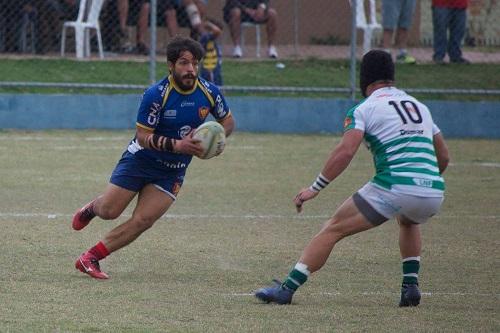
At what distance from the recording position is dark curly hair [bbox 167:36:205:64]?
7793 millimetres

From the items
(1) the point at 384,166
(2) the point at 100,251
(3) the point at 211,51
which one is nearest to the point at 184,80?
(2) the point at 100,251

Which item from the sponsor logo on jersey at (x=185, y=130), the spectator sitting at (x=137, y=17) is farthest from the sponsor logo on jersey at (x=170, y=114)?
the spectator sitting at (x=137, y=17)

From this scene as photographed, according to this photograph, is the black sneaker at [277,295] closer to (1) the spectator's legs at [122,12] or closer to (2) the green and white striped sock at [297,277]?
(2) the green and white striped sock at [297,277]

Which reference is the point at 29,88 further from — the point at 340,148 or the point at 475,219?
the point at 340,148

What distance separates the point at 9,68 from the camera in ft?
58.7

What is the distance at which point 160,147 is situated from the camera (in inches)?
302

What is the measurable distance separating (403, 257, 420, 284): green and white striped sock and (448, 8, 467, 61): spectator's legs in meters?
11.5

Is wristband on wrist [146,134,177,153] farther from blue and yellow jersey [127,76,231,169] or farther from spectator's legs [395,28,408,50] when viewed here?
spectator's legs [395,28,408,50]

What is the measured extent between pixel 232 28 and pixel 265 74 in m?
0.92

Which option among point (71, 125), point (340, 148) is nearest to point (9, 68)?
point (71, 125)

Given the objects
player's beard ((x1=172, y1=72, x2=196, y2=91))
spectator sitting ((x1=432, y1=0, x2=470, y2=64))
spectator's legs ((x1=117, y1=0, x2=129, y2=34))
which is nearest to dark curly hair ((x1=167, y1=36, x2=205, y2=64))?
player's beard ((x1=172, y1=72, x2=196, y2=91))

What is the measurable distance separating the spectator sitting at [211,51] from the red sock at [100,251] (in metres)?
9.65

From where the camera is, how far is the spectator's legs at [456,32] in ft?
59.8

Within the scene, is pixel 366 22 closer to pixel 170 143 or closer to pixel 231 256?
pixel 231 256
